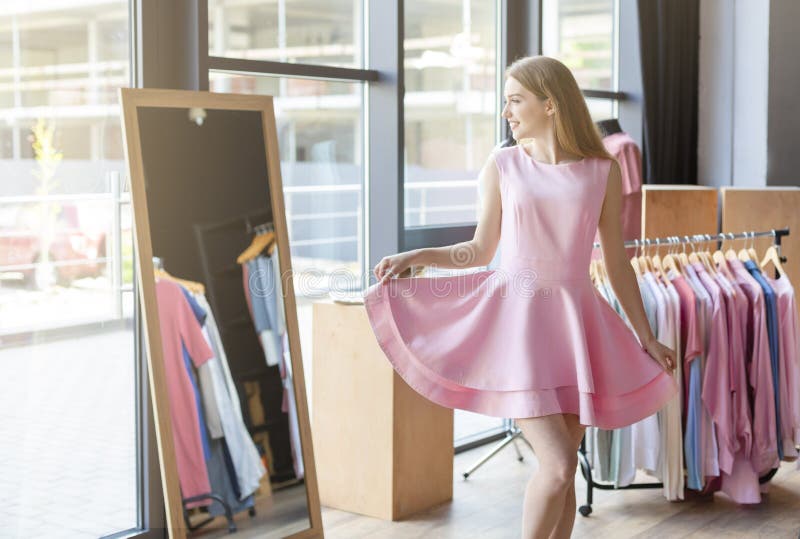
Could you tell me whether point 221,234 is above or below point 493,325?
above

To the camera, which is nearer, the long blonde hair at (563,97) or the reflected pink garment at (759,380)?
the long blonde hair at (563,97)

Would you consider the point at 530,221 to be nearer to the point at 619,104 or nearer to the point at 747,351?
the point at 747,351

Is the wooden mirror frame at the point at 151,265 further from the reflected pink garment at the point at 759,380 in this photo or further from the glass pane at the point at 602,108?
the glass pane at the point at 602,108

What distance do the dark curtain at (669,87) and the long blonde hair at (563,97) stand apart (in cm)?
313

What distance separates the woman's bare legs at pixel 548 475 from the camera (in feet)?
8.71

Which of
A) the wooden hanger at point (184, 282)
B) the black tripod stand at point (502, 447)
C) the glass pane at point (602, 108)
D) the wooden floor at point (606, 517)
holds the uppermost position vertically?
the glass pane at point (602, 108)

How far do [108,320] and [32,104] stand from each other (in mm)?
723

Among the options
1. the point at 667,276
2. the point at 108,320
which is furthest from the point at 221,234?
the point at 667,276

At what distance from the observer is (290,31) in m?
3.98

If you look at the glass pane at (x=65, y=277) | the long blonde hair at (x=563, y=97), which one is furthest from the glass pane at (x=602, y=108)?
the glass pane at (x=65, y=277)

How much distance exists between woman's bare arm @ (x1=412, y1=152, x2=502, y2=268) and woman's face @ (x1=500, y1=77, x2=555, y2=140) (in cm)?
13

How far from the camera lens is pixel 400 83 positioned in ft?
14.3

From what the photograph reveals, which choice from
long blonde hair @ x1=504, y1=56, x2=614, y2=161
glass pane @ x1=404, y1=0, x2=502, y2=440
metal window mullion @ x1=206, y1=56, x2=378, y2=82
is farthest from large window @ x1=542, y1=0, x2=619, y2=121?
long blonde hair @ x1=504, y1=56, x2=614, y2=161

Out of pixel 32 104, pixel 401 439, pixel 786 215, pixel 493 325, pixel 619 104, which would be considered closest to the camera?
pixel 493 325
